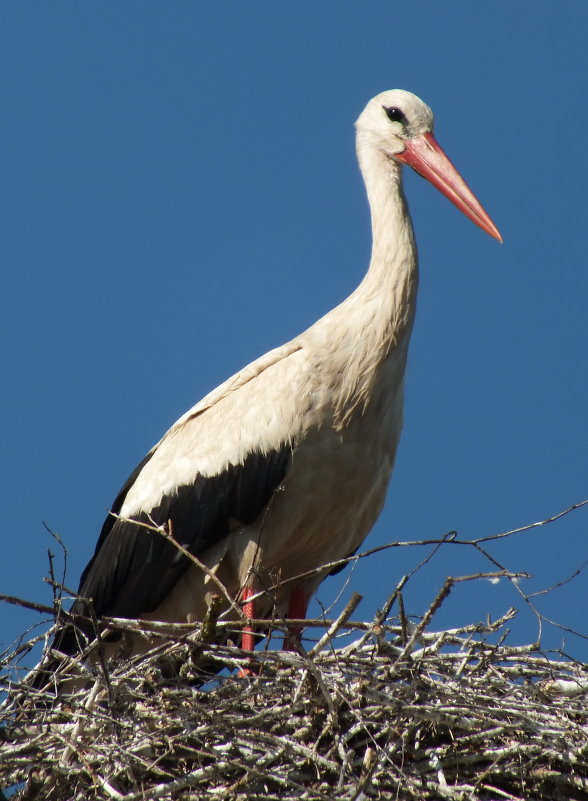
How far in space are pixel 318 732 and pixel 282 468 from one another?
5.04ft

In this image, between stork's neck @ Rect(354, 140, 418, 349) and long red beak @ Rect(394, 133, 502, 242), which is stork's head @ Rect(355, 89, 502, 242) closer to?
long red beak @ Rect(394, 133, 502, 242)

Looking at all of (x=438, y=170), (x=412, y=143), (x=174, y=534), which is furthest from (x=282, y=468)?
(x=412, y=143)

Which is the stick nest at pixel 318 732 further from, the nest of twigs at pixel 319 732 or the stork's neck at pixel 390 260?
the stork's neck at pixel 390 260

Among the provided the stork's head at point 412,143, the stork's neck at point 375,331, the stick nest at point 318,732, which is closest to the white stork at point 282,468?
the stork's neck at point 375,331

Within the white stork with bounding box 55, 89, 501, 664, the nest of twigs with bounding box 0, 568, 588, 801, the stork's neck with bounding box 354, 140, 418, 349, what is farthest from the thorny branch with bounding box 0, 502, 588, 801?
the stork's neck with bounding box 354, 140, 418, 349

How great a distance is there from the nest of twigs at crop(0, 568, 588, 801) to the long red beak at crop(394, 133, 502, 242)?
2.62 metres

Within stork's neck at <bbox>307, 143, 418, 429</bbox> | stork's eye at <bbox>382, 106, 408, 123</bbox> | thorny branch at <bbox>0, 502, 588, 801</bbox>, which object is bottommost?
thorny branch at <bbox>0, 502, 588, 801</bbox>

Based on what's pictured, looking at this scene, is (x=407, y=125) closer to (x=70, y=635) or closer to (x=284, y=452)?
(x=284, y=452)

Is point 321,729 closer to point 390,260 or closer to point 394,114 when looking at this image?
point 390,260

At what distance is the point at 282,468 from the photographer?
22.3 feet

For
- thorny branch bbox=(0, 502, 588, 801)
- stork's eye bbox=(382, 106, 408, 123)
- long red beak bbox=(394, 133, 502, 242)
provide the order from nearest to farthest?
thorny branch bbox=(0, 502, 588, 801) → long red beak bbox=(394, 133, 502, 242) → stork's eye bbox=(382, 106, 408, 123)

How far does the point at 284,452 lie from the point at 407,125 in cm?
197

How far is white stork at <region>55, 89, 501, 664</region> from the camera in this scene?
682 centimetres

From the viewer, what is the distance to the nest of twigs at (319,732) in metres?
5.41
